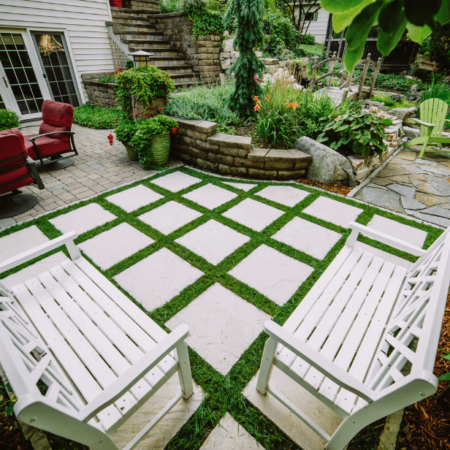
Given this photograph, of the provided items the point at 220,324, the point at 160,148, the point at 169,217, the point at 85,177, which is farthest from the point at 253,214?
the point at 85,177

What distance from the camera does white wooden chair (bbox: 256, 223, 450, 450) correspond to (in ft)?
3.11

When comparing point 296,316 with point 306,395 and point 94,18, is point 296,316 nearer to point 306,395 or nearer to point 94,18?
point 306,395

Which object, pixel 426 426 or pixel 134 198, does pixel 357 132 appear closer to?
pixel 134 198

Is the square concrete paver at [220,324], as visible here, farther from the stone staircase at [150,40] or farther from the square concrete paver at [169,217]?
the stone staircase at [150,40]

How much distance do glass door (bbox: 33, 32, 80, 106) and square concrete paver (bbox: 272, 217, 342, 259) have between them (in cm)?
819

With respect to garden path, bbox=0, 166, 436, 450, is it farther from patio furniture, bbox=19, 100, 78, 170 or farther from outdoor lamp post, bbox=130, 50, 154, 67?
outdoor lamp post, bbox=130, 50, 154, 67

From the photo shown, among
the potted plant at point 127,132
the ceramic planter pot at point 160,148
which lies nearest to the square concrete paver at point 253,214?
the ceramic planter pot at point 160,148

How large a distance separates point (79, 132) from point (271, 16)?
7.31 metres

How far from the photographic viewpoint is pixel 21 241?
2773 millimetres

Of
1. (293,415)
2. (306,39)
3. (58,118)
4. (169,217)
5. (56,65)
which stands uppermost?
(306,39)

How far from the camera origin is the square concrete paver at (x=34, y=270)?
234cm

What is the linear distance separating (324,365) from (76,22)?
988 cm

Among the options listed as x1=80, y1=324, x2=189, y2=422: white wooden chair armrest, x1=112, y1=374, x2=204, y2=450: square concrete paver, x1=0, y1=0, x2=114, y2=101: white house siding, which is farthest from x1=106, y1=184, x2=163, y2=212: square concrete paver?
x1=0, y1=0, x2=114, y2=101: white house siding

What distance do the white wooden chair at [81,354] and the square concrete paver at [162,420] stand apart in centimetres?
9
